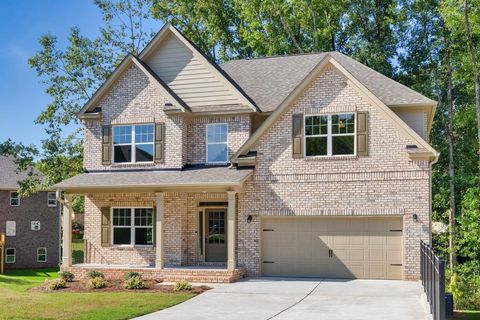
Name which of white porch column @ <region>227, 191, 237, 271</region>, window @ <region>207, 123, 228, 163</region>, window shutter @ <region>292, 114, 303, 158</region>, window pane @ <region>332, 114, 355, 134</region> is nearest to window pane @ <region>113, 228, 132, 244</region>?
window @ <region>207, 123, 228, 163</region>

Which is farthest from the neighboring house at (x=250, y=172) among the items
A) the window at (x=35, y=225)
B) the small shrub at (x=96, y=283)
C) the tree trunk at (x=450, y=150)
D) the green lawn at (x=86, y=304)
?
the window at (x=35, y=225)

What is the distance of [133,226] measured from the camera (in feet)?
Answer: 78.9

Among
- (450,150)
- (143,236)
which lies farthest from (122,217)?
(450,150)

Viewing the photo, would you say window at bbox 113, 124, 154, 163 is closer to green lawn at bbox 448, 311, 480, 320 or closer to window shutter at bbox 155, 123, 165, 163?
window shutter at bbox 155, 123, 165, 163

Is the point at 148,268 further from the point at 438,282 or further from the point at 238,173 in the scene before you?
the point at 438,282

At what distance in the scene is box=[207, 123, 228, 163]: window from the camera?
23.4m

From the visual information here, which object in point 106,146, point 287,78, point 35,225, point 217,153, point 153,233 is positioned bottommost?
point 35,225

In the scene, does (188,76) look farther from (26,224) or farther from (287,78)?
(26,224)

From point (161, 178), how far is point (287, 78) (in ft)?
23.3

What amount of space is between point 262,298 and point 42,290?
8.21m

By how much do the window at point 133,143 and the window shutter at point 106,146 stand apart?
0.66 ft

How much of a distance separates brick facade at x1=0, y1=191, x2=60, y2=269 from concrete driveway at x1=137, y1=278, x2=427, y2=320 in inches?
1109

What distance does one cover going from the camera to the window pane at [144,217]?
23891 millimetres

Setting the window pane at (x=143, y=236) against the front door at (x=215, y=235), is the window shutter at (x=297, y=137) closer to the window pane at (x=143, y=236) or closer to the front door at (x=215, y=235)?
the front door at (x=215, y=235)
